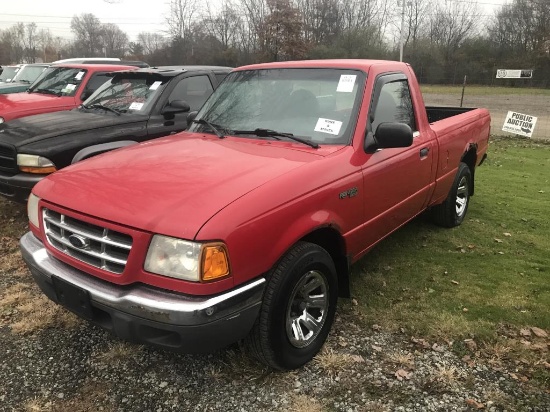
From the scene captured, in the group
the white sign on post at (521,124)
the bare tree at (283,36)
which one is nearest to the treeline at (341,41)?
the bare tree at (283,36)

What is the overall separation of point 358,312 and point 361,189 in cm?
106

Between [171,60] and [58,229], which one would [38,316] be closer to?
[58,229]

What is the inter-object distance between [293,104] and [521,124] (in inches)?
459

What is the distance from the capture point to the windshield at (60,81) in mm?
7957

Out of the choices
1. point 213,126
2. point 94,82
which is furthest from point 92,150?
point 94,82

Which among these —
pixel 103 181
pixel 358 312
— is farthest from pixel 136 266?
pixel 358 312

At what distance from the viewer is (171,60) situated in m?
52.5

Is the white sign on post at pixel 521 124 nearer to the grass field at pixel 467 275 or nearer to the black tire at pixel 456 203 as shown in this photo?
the grass field at pixel 467 275

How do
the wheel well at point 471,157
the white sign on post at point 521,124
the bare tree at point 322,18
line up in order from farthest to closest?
the bare tree at point 322,18
the white sign on post at point 521,124
the wheel well at point 471,157

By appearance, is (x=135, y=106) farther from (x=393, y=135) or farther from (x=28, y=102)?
(x=393, y=135)

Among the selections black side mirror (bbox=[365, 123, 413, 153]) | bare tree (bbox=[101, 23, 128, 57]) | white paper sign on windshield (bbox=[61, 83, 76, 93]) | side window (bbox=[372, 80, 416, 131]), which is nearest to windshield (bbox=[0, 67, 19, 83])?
white paper sign on windshield (bbox=[61, 83, 76, 93])

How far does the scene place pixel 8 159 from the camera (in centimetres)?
492

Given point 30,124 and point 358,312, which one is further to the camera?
point 30,124

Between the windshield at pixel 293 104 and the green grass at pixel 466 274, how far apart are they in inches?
59.8
